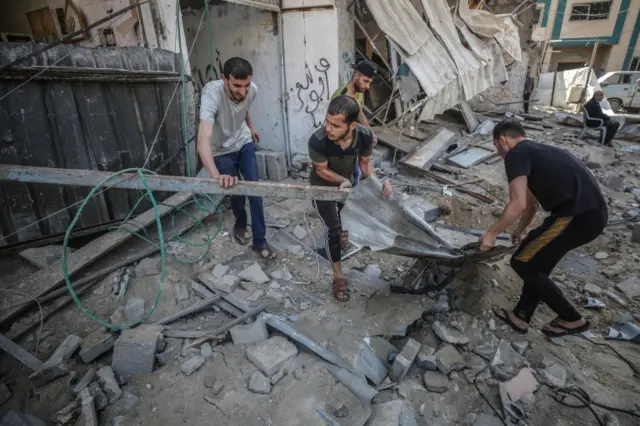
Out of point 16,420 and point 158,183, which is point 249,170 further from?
point 16,420

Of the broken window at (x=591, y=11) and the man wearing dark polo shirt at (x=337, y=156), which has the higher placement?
the broken window at (x=591, y=11)

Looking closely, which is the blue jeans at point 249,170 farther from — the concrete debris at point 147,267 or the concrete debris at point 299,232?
the concrete debris at point 147,267

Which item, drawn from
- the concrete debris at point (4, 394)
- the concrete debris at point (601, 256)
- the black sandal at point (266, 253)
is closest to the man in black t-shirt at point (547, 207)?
the concrete debris at point (601, 256)

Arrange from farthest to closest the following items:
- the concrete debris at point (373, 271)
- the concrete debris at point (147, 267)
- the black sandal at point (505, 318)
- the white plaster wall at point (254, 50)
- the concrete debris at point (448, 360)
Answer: the white plaster wall at point (254, 50) < the concrete debris at point (373, 271) < the concrete debris at point (147, 267) < the black sandal at point (505, 318) < the concrete debris at point (448, 360)

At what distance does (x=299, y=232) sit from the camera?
13.5ft

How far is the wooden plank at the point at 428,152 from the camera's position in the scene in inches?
255

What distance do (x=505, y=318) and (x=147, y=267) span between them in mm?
3213

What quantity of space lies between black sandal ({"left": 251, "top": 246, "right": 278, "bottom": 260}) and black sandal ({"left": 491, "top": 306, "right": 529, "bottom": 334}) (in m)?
2.14

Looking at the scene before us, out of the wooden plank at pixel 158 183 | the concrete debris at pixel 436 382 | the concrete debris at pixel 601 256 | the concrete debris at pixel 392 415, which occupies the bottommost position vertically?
the concrete debris at pixel 601 256

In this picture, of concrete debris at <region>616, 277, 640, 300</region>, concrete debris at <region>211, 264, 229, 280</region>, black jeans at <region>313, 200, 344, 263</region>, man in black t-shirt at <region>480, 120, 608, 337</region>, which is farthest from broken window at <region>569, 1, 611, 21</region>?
concrete debris at <region>211, 264, 229, 280</region>

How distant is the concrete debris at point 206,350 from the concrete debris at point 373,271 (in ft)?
5.43

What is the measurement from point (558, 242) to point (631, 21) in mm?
28068

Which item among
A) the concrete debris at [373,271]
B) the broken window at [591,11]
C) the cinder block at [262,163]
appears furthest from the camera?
the broken window at [591,11]

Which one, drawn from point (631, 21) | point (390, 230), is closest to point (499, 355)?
point (390, 230)
